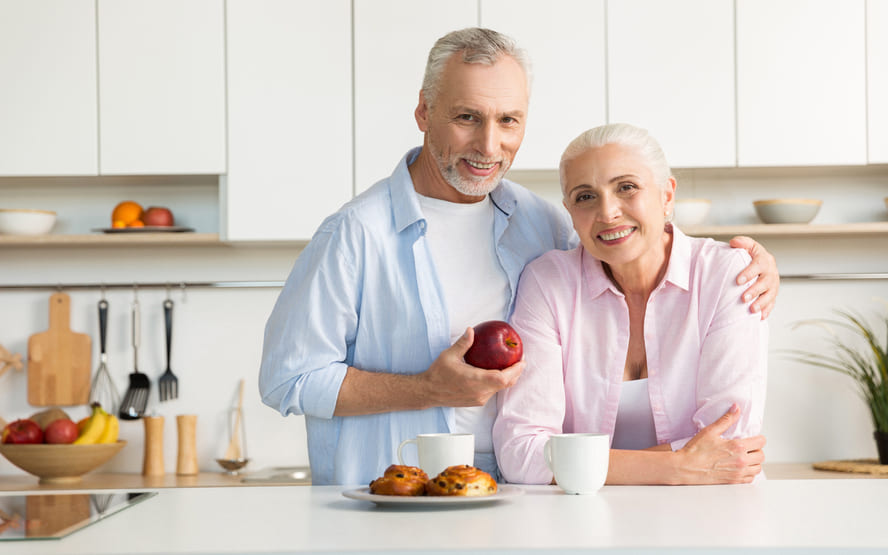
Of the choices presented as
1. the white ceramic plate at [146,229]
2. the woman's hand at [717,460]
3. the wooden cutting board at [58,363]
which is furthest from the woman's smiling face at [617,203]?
the wooden cutting board at [58,363]

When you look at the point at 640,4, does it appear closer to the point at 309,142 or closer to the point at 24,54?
the point at 309,142

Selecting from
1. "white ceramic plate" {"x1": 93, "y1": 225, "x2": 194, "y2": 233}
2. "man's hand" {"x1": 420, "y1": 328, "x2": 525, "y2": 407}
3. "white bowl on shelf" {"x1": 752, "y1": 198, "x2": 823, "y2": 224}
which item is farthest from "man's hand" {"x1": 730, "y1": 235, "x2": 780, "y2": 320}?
"white ceramic plate" {"x1": 93, "y1": 225, "x2": 194, "y2": 233}

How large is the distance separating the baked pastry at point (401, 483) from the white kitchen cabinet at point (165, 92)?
76.2 inches

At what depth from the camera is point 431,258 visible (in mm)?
1766

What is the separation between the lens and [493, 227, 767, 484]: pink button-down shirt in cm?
154

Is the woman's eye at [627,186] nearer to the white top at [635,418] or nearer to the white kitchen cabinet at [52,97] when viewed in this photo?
the white top at [635,418]

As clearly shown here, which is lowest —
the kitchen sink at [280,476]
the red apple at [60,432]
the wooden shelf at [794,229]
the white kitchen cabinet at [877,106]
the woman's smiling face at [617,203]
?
the kitchen sink at [280,476]

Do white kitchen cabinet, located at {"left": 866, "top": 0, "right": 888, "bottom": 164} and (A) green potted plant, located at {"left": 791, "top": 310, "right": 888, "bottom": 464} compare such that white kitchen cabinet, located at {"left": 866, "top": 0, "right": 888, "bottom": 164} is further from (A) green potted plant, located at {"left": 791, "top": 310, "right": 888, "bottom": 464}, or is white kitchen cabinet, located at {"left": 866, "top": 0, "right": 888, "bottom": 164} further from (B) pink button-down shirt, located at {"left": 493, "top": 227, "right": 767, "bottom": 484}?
(B) pink button-down shirt, located at {"left": 493, "top": 227, "right": 767, "bottom": 484}

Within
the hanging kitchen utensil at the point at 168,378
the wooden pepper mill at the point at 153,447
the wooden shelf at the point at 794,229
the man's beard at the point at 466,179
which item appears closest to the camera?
the man's beard at the point at 466,179

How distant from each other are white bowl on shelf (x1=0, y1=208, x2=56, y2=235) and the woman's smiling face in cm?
206

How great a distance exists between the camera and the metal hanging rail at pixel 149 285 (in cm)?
318

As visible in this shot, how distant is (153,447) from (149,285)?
54 centimetres

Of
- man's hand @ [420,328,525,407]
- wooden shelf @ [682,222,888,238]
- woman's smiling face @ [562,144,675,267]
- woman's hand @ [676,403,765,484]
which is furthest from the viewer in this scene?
wooden shelf @ [682,222,888,238]

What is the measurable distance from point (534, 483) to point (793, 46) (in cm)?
198
